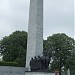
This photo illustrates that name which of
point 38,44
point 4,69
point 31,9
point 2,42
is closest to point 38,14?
point 31,9

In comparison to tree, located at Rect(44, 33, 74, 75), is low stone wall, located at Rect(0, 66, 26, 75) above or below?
below

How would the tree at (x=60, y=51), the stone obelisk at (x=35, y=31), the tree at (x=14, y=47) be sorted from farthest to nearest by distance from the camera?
the tree at (x=60, y=51) < the tree at (x=14, y=47) < the stone obelisk at (x=35, y=31)

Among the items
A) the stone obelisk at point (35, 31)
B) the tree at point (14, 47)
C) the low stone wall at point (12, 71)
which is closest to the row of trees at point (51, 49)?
the tree at point (14, 47)

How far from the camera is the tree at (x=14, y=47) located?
32591mm

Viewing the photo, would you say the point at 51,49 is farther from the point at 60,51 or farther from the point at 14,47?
the point at 14,47

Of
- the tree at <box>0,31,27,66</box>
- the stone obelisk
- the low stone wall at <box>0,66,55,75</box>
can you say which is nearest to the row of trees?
the tree at <box>0,31,27,66</box>

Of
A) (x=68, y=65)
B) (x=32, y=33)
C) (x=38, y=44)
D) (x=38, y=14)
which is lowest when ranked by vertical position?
(x=68, y=65)

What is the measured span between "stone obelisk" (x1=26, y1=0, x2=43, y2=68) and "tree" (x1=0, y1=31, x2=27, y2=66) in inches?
514

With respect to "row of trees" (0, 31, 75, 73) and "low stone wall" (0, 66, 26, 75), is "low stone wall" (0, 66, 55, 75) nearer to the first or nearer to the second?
"low stone wall" (0, 66, 26, 75)

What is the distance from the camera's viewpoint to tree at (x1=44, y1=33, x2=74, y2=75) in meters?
33.0

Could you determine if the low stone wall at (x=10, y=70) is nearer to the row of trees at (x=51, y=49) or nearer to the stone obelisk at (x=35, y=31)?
the stone obelisk at (x=35, y=31)

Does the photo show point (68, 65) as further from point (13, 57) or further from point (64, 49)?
point (13, 57)

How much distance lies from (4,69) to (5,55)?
1866 centimetres

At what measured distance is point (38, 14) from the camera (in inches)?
758
